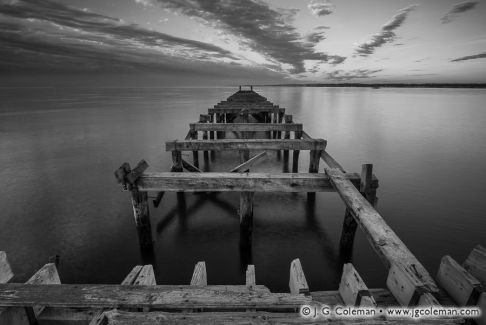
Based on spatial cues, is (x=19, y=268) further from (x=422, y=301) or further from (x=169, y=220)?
(x=422, y=301)

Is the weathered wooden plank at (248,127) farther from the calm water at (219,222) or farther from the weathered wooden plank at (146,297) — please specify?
the weathered wooden plank at (146,297)

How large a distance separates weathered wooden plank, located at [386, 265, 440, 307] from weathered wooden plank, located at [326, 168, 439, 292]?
0.06m

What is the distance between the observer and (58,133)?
19.1 meters

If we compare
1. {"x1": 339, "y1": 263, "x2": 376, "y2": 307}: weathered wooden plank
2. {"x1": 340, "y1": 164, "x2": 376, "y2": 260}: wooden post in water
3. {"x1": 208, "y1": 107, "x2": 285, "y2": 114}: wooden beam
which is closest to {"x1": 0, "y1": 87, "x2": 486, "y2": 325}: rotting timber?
{"x1": 339, "y1": 263, "x2": 376, "y2": 307}: weathered wooden plank

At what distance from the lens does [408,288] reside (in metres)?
2.16

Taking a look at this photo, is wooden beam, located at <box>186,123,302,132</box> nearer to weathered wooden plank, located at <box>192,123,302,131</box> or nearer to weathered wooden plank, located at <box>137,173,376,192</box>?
weathered wooden plank, located at <box>192,123,302,131</box>

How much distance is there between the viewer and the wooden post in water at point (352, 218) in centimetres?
400

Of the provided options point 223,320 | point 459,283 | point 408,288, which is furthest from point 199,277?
point 459,283

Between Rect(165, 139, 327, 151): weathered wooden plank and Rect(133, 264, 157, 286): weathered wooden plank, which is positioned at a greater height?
Rect(165, 139, 327, 151): weathered wooden plank

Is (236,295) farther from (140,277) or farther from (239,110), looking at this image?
(239,110)

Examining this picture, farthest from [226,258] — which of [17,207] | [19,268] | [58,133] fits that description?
[58,133]

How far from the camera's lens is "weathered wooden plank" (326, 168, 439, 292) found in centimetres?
227

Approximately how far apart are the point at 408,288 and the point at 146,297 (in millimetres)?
2344

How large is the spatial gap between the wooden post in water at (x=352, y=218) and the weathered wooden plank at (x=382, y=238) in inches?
14.6
